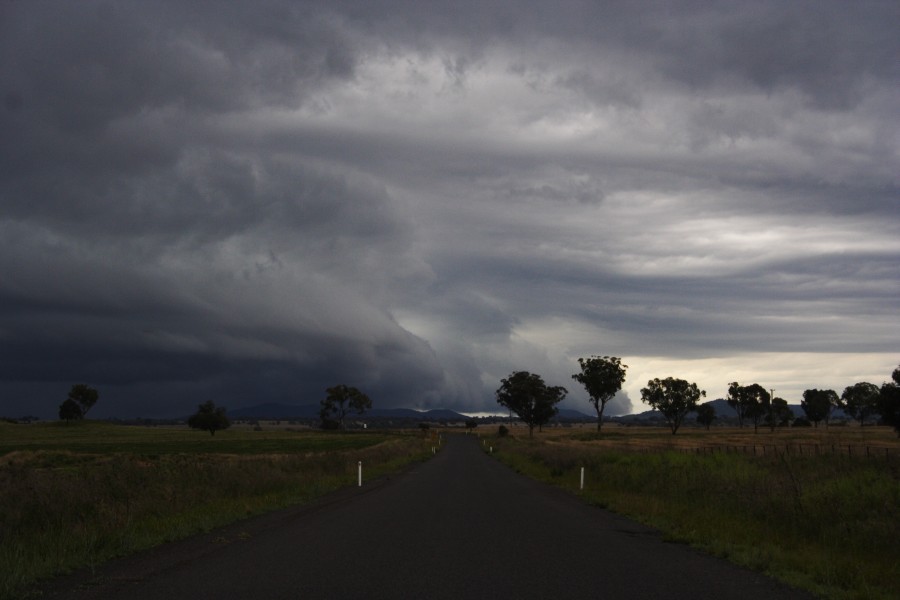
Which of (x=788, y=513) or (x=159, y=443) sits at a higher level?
(x=159, y=443)

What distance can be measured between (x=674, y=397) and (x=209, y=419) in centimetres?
9198

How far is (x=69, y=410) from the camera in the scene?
17700 cm

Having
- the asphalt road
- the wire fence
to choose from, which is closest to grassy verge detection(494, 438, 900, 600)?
the asphalt road

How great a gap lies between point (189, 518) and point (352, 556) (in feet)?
21.7

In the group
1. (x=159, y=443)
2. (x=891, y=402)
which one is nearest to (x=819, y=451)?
(x=891, y=402)

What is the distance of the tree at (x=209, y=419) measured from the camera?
15412cm

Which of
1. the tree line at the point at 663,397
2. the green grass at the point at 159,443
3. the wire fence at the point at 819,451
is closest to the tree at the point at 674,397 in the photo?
the tree line at the point at 663,397

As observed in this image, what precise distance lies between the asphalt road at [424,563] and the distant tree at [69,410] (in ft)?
589

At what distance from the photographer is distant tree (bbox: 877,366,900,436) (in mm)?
77750

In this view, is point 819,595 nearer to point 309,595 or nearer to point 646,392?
point 309,595

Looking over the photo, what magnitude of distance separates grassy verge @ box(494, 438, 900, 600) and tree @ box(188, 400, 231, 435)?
135442 mm

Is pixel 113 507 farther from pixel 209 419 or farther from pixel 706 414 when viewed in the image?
pixel 706 414

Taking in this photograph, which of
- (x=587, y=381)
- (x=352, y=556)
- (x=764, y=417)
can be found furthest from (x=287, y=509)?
(x=764, y=417)

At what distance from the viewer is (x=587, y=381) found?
127250 millimetres
